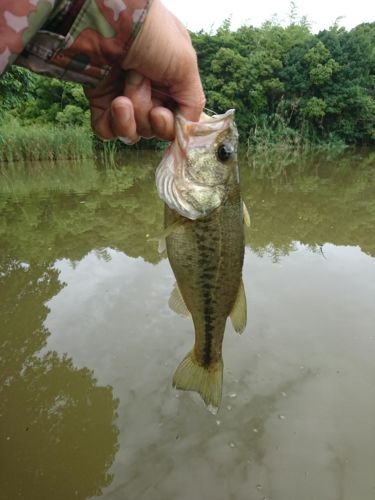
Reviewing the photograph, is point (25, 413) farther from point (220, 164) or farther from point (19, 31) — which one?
point (19, 31)

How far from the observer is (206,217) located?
185 centimetres

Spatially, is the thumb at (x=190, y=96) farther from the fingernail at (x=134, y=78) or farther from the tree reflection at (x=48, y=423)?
the tree reflection at (x=48, y=423)

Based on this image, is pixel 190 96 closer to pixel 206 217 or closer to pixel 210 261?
pixel 206 217

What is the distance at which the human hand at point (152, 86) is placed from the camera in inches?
60.8

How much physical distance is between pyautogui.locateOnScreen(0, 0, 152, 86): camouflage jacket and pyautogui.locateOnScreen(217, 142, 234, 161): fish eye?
1.88ft

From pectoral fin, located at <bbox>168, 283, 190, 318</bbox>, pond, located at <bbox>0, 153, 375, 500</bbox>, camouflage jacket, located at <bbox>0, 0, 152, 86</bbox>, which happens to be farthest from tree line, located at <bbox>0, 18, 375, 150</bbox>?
camouflage jacket, located at <bbox>0, 0, 152, 86</bbox>

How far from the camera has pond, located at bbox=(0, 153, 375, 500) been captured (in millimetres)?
2555

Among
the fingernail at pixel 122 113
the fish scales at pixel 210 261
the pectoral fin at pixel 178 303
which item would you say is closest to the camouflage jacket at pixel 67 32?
the fingernail at pixel 122 113

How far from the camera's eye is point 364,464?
2604 millimetres

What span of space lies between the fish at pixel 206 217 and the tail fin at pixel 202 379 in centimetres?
7

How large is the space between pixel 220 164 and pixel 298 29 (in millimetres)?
38785

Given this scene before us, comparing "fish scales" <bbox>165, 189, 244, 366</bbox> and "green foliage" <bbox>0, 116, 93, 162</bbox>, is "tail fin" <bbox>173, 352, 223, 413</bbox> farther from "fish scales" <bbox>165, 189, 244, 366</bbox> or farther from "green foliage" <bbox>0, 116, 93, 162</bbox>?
"green foliage" <bbox>0, 116, 93, 162</bbox>

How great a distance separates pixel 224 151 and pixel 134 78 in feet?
1.68

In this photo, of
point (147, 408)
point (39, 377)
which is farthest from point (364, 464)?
point (39, 377)
